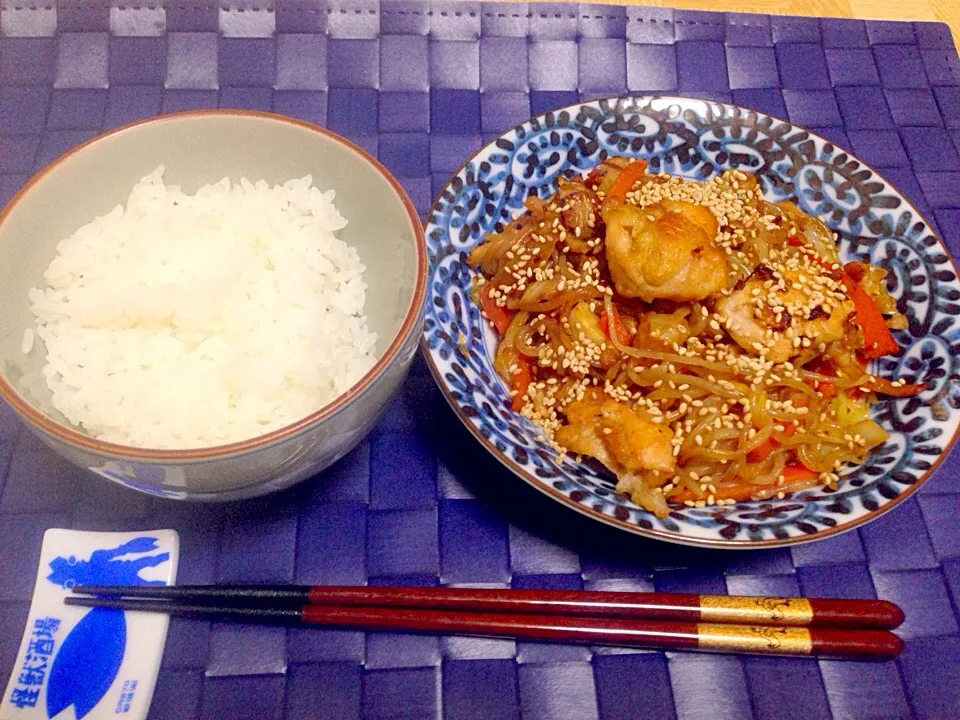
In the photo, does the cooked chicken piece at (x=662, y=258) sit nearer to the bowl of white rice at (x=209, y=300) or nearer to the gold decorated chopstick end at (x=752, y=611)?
the bowl of white rice at (x=209, y=300)

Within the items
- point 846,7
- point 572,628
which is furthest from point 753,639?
point 846,7

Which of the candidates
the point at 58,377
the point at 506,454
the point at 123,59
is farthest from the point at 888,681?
the point at 123,59

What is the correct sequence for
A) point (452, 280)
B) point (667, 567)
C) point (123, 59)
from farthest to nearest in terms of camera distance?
point (123, 59), point (452, 280), point (667, 567)

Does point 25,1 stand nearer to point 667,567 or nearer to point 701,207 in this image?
point 701,207

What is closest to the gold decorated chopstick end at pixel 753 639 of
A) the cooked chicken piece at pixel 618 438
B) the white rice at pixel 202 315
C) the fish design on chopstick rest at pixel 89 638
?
the cooked chicken piece at pixel 618 438

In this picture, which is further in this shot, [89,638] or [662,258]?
[662,258]

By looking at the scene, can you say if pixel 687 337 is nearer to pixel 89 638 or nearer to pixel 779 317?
pixel 779 317

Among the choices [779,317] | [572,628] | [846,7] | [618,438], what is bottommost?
[572,628]
